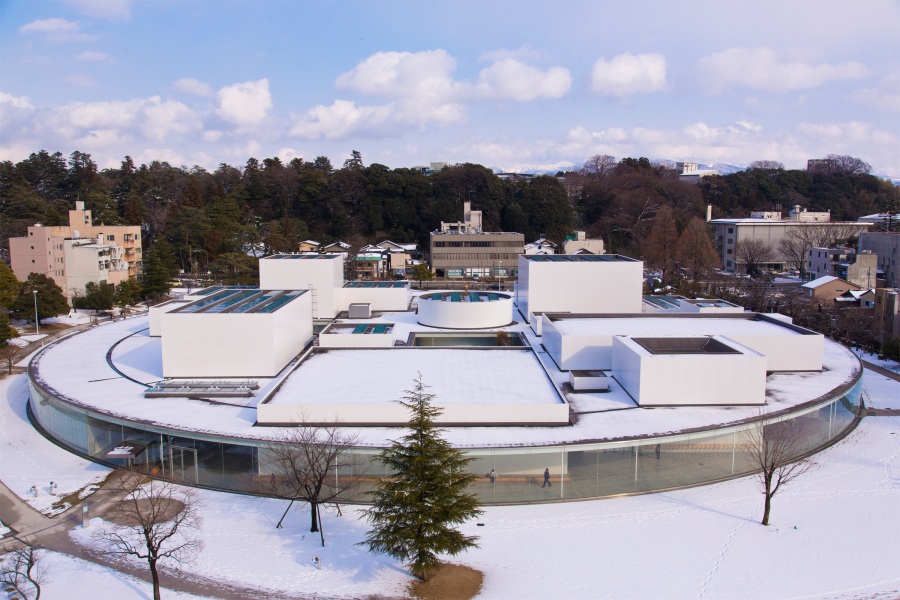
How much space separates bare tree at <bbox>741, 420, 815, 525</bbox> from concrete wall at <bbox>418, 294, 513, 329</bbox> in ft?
40.3

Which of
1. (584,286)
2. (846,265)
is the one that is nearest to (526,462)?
(584,286)

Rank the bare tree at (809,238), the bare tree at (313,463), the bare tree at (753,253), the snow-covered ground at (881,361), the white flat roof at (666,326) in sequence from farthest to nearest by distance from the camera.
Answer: the bare tree at (809,238) < the bare tree at (753,253) < the snow-covered ground at (881,361) < the white flat roof at (666,326) < the bare tree at (313,463)

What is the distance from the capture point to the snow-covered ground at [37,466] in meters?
15.2

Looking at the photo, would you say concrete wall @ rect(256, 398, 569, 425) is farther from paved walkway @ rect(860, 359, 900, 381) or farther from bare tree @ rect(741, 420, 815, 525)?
paved walkway @ rect(860, 359, 900, 381)

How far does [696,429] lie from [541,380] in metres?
4.53

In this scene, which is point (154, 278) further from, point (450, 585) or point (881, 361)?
point (881, 361)

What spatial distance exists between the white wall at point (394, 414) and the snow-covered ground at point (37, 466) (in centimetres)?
466

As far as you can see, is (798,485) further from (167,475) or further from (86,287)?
(86,287)

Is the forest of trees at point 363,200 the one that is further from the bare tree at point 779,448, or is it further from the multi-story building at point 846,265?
the bare tree at point 779,448

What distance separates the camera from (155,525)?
44.3 ft

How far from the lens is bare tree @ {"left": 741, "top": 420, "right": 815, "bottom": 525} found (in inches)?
612

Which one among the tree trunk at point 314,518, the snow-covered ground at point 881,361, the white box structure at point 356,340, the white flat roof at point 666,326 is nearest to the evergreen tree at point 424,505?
the tree trunk at point 314,518

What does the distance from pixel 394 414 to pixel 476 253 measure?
3597 centimetres

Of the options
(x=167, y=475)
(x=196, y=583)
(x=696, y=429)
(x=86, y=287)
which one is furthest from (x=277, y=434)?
(x=86, y=287)
